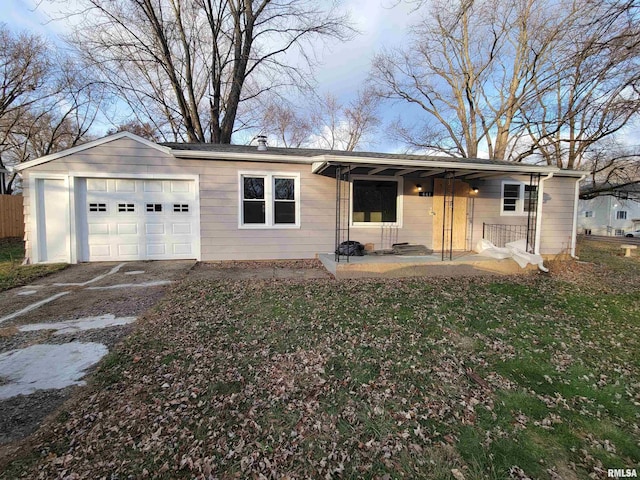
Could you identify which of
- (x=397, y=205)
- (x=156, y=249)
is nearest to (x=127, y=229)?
(x=156, y=249)

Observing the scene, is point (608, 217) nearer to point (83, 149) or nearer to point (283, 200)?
point (283, 200)

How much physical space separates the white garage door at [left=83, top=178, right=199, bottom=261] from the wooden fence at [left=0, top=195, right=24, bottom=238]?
31.3 feet

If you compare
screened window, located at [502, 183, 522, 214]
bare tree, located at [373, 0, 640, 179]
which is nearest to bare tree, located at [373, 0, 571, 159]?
bare tree, located at [373, 0, 640, 179]

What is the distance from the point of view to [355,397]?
2480 mm

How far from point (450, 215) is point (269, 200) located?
17.8 feet

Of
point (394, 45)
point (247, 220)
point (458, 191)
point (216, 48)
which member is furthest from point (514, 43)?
point (247, 220)

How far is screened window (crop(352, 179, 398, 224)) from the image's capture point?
8.66m

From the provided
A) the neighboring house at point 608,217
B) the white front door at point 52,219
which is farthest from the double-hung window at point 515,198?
the neighboring house at point 608,217

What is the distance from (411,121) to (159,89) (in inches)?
613

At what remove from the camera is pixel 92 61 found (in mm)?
12328

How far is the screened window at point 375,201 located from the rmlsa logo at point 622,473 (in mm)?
7141

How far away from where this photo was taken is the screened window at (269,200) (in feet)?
26.2

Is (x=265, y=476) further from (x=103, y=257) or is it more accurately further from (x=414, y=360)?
(x=103, y=257)

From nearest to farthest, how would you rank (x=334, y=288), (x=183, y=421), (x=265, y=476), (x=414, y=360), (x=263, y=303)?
(x=265, y=476) → (x=183, y=421) → (x=414, y=360) → (x=263, y=303) → (x=334, y=288)
